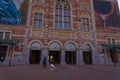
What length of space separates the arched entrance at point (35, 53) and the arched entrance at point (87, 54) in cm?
756

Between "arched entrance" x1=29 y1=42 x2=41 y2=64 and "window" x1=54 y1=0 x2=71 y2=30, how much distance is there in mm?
4437

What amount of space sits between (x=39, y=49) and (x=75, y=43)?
19.3ft

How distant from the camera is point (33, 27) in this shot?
1920cm

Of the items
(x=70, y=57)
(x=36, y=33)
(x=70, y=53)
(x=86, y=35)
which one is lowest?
(x=70, y=57)

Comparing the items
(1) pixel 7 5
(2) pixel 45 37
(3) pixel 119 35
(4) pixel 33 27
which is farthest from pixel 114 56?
(1) pixel 7 5

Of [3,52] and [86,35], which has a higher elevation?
[86,35]

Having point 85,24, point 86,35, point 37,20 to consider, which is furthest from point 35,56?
point 85,24

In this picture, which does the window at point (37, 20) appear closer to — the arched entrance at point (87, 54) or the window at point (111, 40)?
the arched entrance at point (87, 54)

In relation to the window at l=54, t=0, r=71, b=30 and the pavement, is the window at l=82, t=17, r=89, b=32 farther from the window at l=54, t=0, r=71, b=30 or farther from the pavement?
the pavement

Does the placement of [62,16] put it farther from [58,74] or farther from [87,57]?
[58,74]

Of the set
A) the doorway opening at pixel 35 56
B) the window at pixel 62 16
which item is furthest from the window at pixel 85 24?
the doorway opening at pixel 35 56

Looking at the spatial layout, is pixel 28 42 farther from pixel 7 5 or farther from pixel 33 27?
pixel 7 5

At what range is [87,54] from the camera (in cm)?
2098

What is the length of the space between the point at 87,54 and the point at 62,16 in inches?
311
